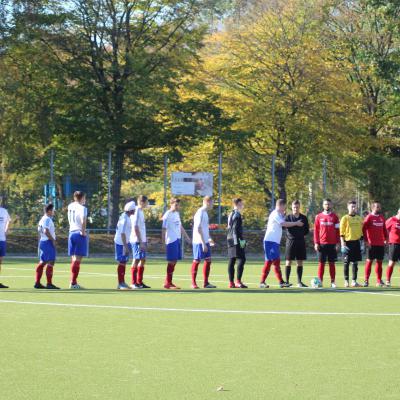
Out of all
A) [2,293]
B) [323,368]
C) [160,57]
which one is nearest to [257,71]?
[160,57]

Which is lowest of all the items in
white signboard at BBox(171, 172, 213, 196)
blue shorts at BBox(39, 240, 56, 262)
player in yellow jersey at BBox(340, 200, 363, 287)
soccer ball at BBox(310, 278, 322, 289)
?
soccer ball at BBox(310, 278, 322, 289)

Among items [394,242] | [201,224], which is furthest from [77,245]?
[394,242]

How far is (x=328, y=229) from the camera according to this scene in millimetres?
23781

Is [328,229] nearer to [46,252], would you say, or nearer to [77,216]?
[77,216]

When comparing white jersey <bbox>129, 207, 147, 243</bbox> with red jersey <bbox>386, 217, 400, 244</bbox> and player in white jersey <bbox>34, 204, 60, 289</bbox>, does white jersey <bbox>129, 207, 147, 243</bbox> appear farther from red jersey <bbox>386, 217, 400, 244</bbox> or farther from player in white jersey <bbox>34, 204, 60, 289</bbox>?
red jersey <bbox>386, 217, 400, 244</bbox>

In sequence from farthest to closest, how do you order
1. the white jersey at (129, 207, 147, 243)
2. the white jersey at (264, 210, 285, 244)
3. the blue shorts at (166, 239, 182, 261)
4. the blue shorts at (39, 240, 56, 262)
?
the white jersey at (264, 210, 285, 244) → the blue shorts at (166, 239, 182, 261) → the white jersey at (129, 207, 147, 243) → the blue shorts at (39, 240, 56, 262)

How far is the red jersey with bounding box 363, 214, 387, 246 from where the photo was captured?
79.7 feet

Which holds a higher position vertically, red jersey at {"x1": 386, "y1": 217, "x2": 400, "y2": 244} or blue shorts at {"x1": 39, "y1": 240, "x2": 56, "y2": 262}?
red jersey at {"x1": 386, "y1": 217, "x2": 400, "y2": 244}

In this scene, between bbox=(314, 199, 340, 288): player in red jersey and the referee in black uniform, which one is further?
bbox=(314, 199, 340, 288): player in red jersey

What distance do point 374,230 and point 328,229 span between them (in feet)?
4.14

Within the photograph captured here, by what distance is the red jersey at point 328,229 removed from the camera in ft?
77.9

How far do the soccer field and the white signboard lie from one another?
21.7 metres

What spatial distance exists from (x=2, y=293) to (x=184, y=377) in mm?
10671

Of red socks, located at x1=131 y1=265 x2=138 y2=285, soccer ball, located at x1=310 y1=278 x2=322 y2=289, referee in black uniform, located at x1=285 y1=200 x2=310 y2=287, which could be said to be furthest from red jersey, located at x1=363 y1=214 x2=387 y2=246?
red socks, located at x1=131 y1=265 x2=138 y2=285
